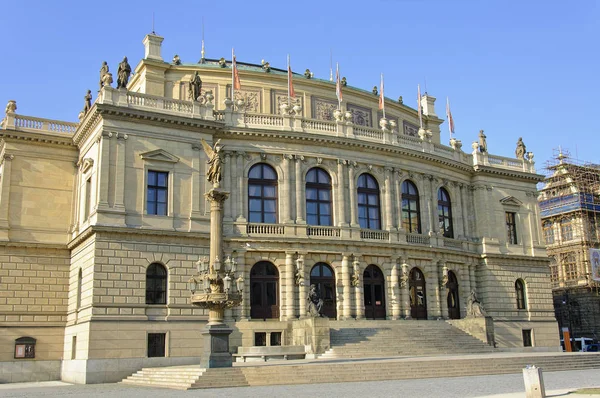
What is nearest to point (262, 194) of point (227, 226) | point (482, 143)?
point (227, 226)

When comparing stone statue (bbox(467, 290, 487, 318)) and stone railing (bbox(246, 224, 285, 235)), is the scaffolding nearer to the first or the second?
stone statue (bbox(467, 290, 487, 318))

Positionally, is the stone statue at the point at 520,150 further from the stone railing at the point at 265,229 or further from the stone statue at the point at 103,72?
the stone statue at the point at 103,72

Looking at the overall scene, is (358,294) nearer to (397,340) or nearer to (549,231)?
(397,340)

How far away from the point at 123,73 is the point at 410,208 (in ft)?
67.6

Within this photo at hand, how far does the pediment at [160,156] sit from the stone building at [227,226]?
0.27 ft

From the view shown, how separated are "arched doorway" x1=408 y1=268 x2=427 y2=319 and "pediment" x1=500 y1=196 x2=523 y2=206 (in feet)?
35.5

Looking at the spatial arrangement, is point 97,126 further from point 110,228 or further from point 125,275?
point 125,275

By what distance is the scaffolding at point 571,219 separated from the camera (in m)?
69.8

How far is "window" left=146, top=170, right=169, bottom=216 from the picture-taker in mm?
36844

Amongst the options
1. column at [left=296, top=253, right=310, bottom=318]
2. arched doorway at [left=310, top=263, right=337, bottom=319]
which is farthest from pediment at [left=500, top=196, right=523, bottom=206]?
column at [left=296, top=253, right=310, bottom=318]

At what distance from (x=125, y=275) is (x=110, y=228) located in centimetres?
260

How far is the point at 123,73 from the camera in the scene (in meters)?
37.3

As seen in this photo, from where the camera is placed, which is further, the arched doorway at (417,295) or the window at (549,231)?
the window at (549,231)

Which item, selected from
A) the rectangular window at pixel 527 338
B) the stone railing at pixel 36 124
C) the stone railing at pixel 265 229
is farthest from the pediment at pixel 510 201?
the stone railing at pixel 36 124
